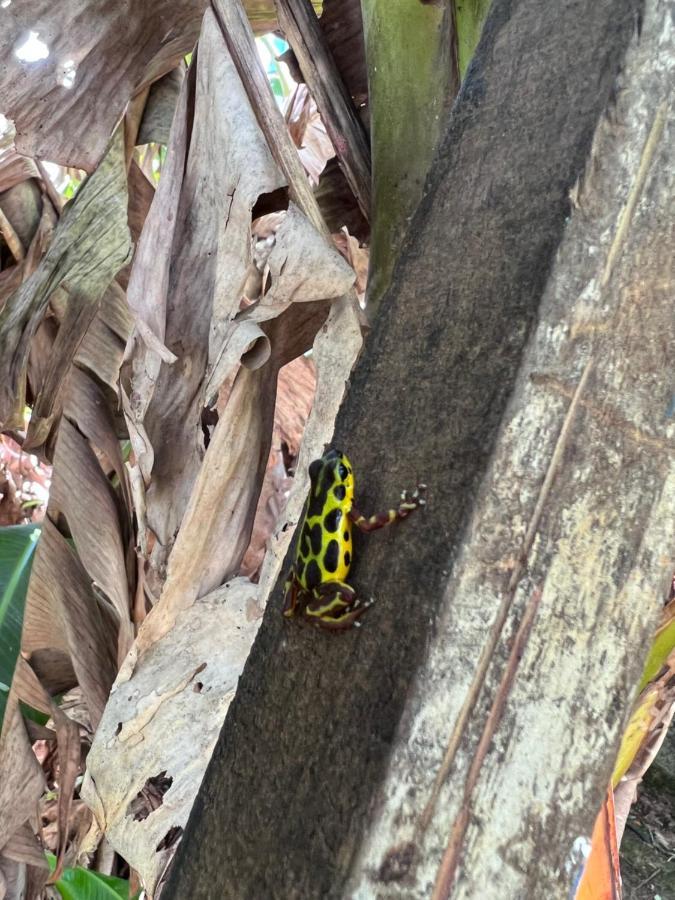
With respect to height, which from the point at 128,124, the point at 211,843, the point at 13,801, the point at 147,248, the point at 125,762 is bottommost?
the point at 13,801

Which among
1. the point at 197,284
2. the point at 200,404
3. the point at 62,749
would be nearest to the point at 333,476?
the point at 200,404

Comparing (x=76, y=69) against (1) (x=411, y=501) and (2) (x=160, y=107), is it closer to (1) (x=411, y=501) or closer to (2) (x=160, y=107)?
(2) (x=160, y=107)

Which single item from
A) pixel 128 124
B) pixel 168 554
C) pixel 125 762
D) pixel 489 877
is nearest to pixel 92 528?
pixel 168 554

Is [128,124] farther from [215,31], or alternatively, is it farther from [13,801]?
[13,801]

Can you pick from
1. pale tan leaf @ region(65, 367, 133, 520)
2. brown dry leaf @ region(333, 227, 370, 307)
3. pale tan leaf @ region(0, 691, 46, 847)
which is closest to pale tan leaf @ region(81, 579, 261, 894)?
pale tan leaf @ region(0, 691, 46, 847)

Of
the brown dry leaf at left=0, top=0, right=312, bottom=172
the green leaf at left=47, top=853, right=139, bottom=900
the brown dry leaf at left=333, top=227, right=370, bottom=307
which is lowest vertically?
the green leaf at left=47, top=853, right=139, bottom=900

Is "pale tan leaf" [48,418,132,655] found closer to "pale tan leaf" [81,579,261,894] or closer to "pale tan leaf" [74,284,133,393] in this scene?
"pale tan leaf" [74,284,133,393]
